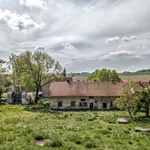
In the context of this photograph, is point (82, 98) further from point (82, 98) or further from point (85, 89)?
point (85, 89)

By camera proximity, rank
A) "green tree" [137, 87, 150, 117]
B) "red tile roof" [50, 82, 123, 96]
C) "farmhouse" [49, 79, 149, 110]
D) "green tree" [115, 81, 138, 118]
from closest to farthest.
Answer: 1. "green tree" [115, 81, 138, 118]
2. "green tree" [137, 87, 150, 117]
3. "farmhouse" [49, 79, 149, 110]
4. "red tile roof" [50, 82, 123, 96]

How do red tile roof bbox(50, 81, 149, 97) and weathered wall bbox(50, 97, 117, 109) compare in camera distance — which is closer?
weathered wall bbox(50, 97, 117, 109)

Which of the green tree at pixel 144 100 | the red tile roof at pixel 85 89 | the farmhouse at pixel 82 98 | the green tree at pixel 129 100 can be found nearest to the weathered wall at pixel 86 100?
the farmhouse at pixel 82 98

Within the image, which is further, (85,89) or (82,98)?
(85,89)

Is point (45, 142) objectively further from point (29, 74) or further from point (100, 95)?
point (29, 74)

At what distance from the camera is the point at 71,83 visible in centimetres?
4531

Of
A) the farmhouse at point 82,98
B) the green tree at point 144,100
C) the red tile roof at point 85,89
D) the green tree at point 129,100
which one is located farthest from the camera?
the red tile roof at point 85,89

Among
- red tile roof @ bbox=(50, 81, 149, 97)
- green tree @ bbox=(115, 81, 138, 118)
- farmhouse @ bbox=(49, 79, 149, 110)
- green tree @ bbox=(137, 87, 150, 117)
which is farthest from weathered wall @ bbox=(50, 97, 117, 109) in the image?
green tree @ bbox=(137, 87, 150, 117)

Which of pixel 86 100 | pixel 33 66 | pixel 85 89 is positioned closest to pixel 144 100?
pixel 86 100

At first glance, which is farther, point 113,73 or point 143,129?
point 113,73

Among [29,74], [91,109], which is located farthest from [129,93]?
[29,74]

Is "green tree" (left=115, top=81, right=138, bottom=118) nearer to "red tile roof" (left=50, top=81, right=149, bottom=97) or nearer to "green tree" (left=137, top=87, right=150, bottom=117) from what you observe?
"green tree" (left=137, top=87, right=150, bottom=117)

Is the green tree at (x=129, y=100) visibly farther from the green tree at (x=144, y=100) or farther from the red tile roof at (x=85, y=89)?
the red tile roof at (x=85, y=89)

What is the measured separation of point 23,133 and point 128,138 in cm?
817
